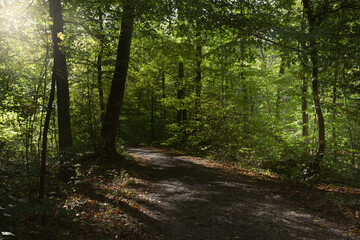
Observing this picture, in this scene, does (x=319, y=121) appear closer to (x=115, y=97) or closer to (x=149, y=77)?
(x=115, y=97)

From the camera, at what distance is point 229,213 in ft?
19.1

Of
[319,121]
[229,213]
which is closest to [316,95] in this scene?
[319,121]

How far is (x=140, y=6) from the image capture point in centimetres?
587

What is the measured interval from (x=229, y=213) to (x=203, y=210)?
68 centimetres

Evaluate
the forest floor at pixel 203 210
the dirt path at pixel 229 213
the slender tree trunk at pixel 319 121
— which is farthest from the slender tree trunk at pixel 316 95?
the dirt path at pixel 229 213

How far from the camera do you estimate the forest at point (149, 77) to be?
14.8 ft

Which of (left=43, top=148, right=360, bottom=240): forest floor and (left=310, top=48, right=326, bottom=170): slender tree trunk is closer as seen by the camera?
(left=43, top=148, right=360, bottom=240): forest floor

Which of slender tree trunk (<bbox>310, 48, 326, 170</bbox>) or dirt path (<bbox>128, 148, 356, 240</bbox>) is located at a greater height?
slender tree trunk (<bbox>310, 48, 326, 170</bbox>)

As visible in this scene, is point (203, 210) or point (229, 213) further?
point (203, 210)

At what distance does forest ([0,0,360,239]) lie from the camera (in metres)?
4.52

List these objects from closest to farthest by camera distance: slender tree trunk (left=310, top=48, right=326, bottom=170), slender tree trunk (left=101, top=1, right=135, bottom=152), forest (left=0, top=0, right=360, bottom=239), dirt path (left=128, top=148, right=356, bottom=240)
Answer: forest (left=0, top=0, right=360, bottom=239)
dirt path (left=128, top=148, right=356, bottom=240)
slender tree trunk (left=310, top=48, right=326, bottom=170)
slender tree trunk (left=101, top=1, right=135, bottom=152)

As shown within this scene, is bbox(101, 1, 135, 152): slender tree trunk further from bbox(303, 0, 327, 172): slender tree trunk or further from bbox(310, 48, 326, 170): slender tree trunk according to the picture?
bbox(310, 48, 326, 170): slender tree trunk

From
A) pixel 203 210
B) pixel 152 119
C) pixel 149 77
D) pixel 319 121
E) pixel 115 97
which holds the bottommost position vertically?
pixel 203 210

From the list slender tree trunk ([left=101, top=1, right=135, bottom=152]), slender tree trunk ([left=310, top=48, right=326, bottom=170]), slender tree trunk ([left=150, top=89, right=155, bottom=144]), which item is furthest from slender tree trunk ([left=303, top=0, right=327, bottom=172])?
slender tree trunk ([left=150, top=89, right=155, bottom=144])
